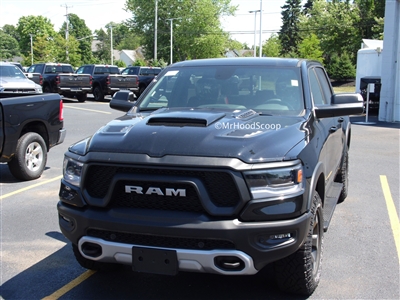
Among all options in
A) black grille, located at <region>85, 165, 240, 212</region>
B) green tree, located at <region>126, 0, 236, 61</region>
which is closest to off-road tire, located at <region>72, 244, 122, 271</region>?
black grille, located at <region>85, 165, 240, 212</region>

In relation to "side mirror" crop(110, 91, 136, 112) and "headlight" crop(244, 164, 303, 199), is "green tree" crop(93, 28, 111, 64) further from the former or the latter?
"headlight" crop(244, 164, 303, 199)

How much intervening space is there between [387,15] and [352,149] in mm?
8231

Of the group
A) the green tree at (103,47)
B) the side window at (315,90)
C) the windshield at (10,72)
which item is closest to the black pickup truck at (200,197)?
the side window at (315,90)

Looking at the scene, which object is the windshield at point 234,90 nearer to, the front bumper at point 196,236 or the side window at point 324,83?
the side window at point 324,83

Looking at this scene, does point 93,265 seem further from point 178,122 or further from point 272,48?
point 272,48

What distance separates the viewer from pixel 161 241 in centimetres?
332

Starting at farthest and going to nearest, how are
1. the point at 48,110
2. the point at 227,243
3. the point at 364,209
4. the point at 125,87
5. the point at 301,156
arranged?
the point at 125,87
the point at 48,110
the point at 364,209
the point at 301,156
the point at 227,243

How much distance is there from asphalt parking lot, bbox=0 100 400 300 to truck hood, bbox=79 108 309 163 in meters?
1.25

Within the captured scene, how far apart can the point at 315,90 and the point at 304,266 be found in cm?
215

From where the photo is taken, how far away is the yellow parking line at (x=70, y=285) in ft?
12.9

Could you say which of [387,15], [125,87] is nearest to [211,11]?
[125,87]

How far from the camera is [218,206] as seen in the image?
10.6 ft

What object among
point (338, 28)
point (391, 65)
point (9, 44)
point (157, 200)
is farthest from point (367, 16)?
point (9, 44)

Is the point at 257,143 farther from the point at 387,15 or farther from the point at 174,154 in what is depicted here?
the point at 387,15
